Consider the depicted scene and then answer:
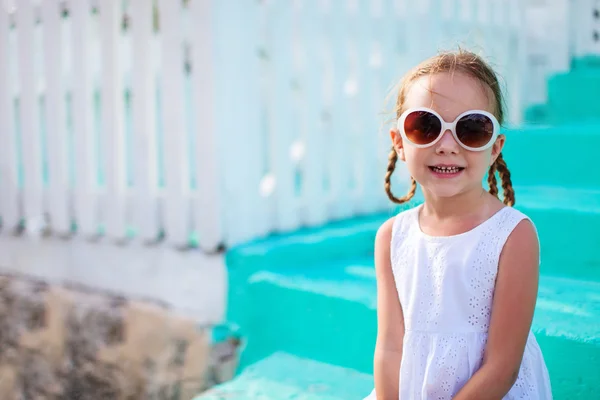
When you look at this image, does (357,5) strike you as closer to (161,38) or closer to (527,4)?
(161,38)

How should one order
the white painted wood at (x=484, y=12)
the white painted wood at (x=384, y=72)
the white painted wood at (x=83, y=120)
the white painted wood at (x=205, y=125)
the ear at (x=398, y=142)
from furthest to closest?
the white painted wood at (x=484, y=12) → the white painted wood at (x=384, y=72) → the white painted wood at (x=83, y=120) → the white painted wood at (x=205, y=125) → the ear at (x=398, y=142)

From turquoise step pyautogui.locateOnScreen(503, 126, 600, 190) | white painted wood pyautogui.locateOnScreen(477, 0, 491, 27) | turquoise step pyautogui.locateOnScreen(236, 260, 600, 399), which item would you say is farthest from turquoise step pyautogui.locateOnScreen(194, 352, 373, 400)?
white painted wood pyautogui.locateOnScreen(477, 0, 491, 27)

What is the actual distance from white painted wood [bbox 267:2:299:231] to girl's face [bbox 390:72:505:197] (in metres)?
1.40

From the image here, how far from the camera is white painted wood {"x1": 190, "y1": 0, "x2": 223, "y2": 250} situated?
2.61 m

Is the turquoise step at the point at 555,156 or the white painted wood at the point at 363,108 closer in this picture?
the turquoise step at the point at 555,156

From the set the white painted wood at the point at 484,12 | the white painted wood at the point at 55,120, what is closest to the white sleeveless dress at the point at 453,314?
the white painted wood at the point at 55,120

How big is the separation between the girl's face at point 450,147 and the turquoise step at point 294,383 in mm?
865

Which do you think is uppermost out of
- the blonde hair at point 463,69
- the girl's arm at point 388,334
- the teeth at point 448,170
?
the blonde hair at point 463,69

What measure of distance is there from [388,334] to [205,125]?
1.32m

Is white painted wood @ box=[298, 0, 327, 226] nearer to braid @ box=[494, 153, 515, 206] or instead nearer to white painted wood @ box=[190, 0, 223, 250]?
white painted wood @ box=[190, 0, 223, 250]

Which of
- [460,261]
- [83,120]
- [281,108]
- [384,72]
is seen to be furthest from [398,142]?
[83,120]

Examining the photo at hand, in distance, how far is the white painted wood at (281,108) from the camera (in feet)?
9.27

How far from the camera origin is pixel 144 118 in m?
2.92

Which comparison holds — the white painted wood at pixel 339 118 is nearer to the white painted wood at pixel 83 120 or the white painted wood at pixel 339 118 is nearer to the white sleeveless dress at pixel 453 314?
the white painted wood at pixel 83 120
